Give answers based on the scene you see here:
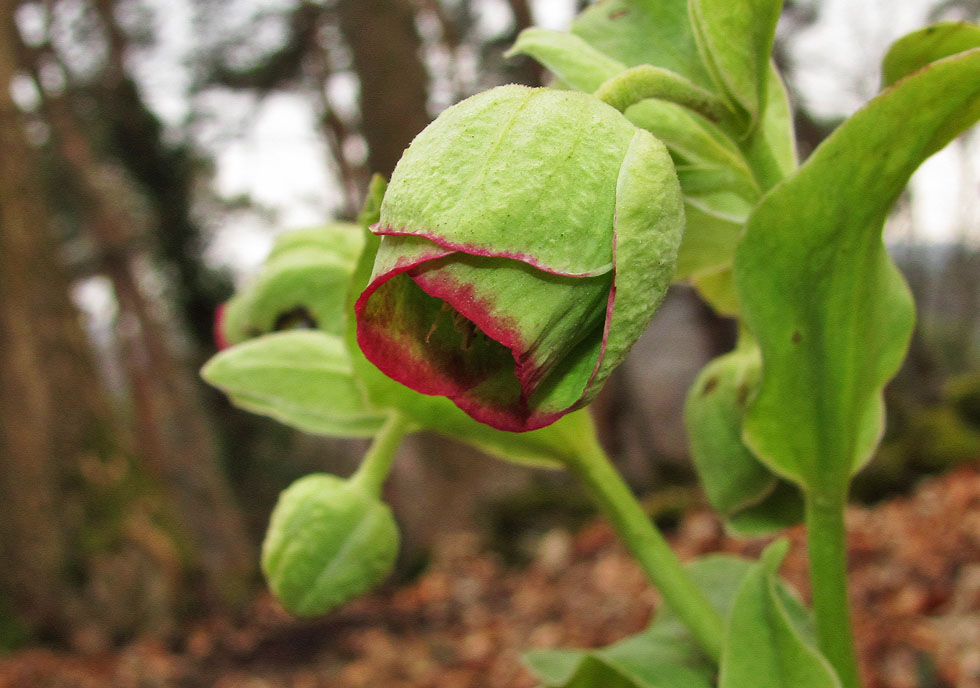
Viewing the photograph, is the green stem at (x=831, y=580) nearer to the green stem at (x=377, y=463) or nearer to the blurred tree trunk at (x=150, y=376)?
the green stem at (x=377, y=463)

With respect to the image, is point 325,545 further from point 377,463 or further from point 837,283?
point 837,283

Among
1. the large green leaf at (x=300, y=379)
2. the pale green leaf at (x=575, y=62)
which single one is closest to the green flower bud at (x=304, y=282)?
the large green leaf at (x=300, y=379)

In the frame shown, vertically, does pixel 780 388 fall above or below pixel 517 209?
below

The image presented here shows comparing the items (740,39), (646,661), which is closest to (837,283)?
(740,39)

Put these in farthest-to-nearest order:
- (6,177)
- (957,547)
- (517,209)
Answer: (6,177) < (957,547) < (517,209)

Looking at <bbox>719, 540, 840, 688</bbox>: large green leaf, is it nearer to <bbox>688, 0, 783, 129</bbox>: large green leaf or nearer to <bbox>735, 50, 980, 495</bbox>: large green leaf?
<bbox>735, 50, 980, 495</bbox>: large green leaf

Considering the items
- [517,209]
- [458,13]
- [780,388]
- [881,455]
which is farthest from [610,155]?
[458,13]

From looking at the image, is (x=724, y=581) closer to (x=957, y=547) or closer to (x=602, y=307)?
(x=602, y=307)

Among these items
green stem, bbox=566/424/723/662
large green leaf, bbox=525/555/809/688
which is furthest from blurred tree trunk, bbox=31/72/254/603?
green stem, bbox=566/424/723/662
